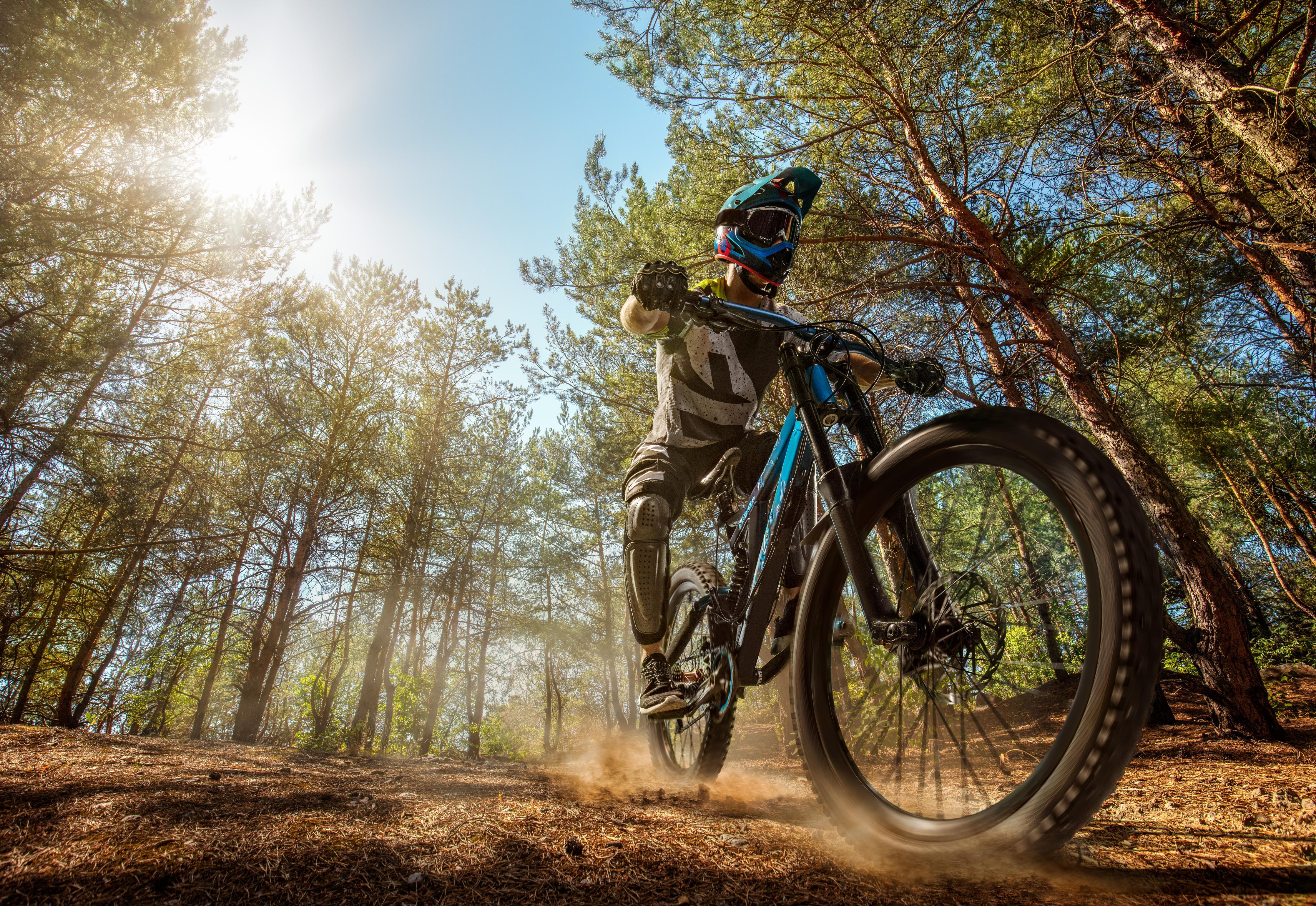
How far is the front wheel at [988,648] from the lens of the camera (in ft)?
3.84

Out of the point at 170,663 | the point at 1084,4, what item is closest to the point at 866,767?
the point at 1084,4

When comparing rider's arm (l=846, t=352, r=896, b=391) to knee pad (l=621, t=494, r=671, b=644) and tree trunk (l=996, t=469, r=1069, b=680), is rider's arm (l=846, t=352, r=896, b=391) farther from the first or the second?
knee pad (l=621, t=494, r=671, b=644)

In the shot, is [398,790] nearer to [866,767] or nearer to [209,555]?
[866,767]

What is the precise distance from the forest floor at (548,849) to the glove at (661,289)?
1850 millimetres

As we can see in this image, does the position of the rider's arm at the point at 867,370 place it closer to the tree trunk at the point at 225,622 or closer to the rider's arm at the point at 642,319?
the rider's arm at the point at 642,319

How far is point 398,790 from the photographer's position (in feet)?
8.98

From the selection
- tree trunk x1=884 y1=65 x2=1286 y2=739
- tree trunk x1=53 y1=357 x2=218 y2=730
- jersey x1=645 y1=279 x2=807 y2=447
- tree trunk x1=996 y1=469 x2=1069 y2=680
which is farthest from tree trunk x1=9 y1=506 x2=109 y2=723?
tree trunk x1=884 y1=65 x2=1286 y2=739

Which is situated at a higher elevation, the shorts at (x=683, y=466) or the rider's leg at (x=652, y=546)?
the shorts at (x=683, y=466)

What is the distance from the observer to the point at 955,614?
5.24ft

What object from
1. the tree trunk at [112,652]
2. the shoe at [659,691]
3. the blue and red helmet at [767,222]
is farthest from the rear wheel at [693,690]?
the tree trunk at [112,652]

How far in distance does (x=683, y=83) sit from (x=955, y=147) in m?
3.39

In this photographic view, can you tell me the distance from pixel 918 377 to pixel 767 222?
1222 mm

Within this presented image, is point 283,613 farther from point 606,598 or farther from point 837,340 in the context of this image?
point 837,340

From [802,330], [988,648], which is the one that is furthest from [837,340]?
[988,648]
